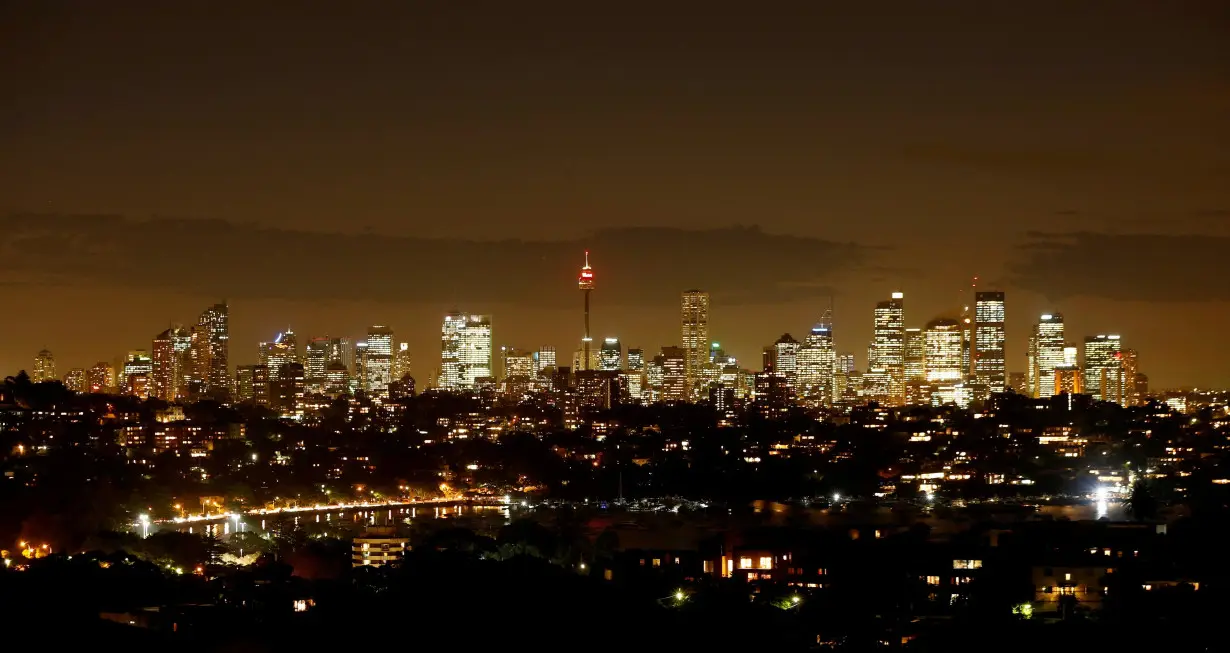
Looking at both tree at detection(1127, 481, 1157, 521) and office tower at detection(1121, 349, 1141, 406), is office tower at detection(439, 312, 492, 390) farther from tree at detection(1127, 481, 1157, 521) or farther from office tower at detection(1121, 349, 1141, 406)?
tree at detection(1127, 481, 1157, 521)

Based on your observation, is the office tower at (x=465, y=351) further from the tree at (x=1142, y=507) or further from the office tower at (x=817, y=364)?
the tree at (x=1142, y=507)

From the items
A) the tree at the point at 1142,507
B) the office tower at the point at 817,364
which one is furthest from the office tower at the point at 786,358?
the tree at the point at 1142,507

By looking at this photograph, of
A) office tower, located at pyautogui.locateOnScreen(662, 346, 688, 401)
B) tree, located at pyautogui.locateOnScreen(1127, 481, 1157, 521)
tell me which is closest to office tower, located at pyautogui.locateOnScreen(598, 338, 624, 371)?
office tower, located at pyautogui.locateOnScreen(662, 346, 688, 401)

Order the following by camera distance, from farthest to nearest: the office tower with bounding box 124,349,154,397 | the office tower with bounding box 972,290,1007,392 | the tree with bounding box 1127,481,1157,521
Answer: the office tower with bounding box 972,290,1007,392 → the office tower with bounding box 124,349,154,397 → the tree with bounding box 1127,481,1157,521

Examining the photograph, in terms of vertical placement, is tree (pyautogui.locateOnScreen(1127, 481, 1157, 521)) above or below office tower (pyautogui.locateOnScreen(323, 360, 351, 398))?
below

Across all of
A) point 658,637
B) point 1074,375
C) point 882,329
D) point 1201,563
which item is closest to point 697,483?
point 1201,563

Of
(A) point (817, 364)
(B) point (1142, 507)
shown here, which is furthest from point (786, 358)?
(B) point (1142, 507)
